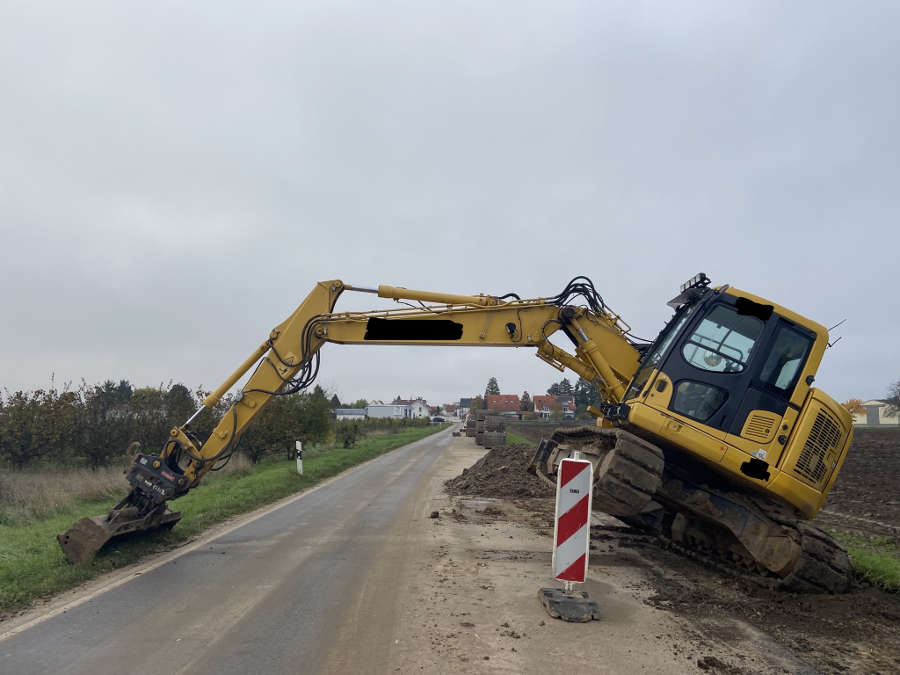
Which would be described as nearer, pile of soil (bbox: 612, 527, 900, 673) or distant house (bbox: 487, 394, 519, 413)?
pile of soil (bbox: 612, 527, 900, 673)

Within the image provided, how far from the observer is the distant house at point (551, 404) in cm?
12612

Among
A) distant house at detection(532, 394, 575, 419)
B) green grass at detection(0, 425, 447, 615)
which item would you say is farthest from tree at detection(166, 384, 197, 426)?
distant house at detection(532, 394, 575, 419)

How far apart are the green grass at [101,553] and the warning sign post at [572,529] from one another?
542 centimetres

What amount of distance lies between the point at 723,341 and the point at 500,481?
35.3ft

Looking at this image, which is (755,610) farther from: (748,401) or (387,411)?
(387,411)

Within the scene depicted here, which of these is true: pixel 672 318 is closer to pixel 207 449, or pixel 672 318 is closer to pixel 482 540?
pixel 482 540

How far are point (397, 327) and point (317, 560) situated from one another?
3.62 meters

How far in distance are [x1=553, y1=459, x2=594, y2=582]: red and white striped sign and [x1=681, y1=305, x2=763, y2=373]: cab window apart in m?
2.65

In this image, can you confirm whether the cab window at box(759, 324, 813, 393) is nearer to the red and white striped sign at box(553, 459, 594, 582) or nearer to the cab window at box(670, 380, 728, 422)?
the cab window at box(670, 380, 728, 422)

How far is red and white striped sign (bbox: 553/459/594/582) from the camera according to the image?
603 centimetres

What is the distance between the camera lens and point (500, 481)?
1758 centimetres

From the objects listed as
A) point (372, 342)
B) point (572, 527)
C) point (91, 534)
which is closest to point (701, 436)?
point (572, 527)

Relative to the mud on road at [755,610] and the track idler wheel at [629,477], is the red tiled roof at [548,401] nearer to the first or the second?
the mud on road at [755,610]

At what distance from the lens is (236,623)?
5645 millimetres
